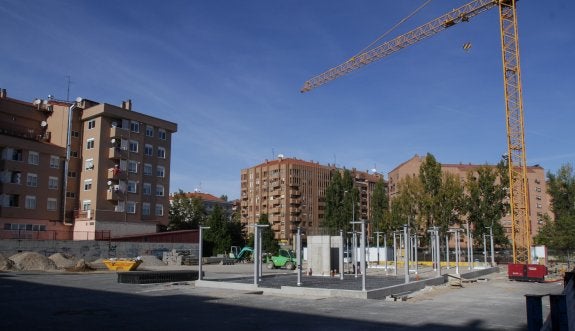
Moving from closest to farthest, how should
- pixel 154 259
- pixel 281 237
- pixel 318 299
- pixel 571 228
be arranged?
pixel 318 299
pixel 154 259
pixel 571 228
pixel 281 237

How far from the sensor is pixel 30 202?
205 feet

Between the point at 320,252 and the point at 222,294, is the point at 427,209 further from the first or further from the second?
the point at 222,294

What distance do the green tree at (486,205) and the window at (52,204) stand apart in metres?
51.7

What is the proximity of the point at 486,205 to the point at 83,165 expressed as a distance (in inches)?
2045

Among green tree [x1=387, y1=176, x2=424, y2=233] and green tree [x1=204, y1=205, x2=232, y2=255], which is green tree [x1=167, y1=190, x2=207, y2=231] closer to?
green tree [x1=204, y1=205, x2=232, y2=255]

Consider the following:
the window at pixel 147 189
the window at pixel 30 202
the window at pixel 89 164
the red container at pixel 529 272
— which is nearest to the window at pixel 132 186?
the window at pixel 147 189

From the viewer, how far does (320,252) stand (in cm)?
3428

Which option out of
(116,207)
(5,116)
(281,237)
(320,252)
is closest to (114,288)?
(320,252)

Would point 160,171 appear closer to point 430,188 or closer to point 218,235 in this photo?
point 218,235

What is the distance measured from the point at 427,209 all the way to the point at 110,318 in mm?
58408

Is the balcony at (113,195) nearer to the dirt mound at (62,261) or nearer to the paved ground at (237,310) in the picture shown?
the dirt mound at (62,261)

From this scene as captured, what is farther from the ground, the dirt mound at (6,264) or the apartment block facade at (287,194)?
the apartment block facade at (287,194)

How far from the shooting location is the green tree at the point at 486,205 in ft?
220

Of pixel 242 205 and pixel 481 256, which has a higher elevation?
pixel 242 205
